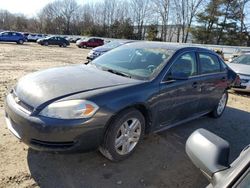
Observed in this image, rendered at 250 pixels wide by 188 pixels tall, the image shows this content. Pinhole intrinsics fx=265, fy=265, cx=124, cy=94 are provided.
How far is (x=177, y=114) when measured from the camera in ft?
14.4

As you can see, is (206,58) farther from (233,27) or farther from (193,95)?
(233,27)

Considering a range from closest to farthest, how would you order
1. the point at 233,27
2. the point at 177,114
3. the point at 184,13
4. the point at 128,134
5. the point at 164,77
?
the point at 128,134 < the point at 164,77 < the point at 177,114 < the point at 233,27 < the point at 184,13

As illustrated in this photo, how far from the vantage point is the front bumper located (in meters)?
2.96

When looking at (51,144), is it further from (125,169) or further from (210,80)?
(210,80)

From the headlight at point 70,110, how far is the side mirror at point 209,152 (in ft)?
4.99

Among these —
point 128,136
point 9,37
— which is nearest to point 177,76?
point 128,136

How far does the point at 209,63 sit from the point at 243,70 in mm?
4713

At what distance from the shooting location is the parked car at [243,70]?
9.01m

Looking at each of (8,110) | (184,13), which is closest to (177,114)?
(8,110)

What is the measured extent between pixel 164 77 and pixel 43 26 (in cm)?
7692

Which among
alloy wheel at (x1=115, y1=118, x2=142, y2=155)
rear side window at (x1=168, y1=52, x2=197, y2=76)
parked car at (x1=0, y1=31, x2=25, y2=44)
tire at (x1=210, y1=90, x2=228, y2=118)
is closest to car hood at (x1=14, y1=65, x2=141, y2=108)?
alloy wheel at (x1=115, y1=118, x2=142, y2=155)

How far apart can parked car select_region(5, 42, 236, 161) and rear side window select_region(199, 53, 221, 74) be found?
0.13 ft

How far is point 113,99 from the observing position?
3.26m

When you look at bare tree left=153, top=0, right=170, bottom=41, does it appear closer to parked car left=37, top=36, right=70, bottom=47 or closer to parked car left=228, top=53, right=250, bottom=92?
parked car left=37, top=36, right=70, bottom=47
